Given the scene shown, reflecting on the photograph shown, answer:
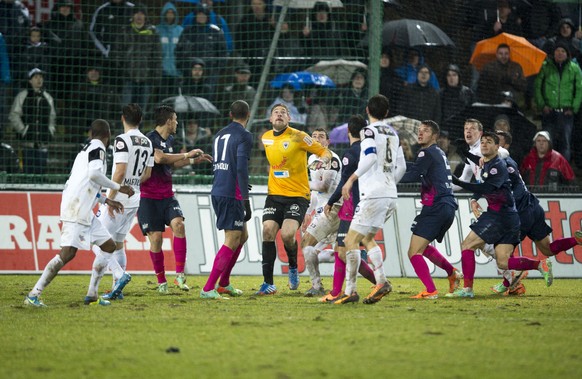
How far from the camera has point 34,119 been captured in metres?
18.3

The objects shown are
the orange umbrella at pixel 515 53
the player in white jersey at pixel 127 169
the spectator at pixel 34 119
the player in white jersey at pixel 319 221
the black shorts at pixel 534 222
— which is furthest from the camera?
the orange umbrella at pixel 515 53

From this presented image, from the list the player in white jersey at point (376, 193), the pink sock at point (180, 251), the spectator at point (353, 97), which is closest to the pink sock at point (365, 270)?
the player in white jersey at point (376, 193)

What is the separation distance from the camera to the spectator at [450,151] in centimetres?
1732

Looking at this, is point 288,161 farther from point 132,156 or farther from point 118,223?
point 118,223

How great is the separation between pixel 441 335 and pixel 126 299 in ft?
15.6

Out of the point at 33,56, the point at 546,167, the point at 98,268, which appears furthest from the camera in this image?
the point at 33,56

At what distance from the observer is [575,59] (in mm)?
20141

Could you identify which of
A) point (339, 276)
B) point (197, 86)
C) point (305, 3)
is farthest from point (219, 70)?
point (339, 276)

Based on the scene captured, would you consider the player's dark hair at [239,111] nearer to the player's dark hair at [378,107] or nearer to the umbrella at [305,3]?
the player's dark hair at [378,107]

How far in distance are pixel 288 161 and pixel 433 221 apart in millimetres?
2094

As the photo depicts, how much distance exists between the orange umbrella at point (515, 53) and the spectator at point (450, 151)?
2297 millimetres

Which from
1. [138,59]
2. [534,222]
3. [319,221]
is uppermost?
[138,59]

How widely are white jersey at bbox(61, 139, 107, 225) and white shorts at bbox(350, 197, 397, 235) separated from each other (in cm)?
287

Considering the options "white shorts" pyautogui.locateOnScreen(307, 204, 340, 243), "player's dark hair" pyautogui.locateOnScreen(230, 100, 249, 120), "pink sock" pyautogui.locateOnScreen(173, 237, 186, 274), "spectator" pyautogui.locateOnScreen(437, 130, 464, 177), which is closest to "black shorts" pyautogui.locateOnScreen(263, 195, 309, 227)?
"white shorts" pyautogui.locateOnScreen(307, 204, 340, 243)
